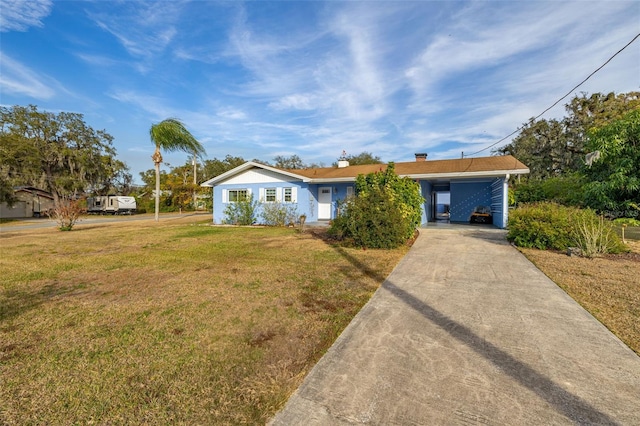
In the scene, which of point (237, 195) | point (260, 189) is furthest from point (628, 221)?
point (237, 195)

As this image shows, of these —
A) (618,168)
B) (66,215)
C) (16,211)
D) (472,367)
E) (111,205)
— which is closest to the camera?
(472,367)

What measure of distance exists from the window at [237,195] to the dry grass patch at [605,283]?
46.6ft

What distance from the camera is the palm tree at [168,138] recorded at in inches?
794

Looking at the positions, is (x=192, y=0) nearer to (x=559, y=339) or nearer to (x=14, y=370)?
(x=14, y=370)

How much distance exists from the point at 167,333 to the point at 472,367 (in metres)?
3.35

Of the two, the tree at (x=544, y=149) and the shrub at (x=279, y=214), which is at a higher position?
the tree at (x=544, y=149)

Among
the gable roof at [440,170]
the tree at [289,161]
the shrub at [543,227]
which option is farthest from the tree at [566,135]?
the tree at [289,161]

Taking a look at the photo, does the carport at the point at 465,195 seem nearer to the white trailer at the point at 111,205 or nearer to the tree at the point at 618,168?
the tree at the point at 618,168

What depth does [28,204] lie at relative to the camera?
30438 mm

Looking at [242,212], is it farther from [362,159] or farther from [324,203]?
[362,159]

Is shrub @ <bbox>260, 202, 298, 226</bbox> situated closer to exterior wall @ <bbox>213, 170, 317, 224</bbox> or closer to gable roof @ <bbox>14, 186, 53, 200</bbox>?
exterior wall @ <bbox>213, 170, 317, 224</bbox>

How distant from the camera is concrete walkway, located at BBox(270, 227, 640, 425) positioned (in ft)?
6.81

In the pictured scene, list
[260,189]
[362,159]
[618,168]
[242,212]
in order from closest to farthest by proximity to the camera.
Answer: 1. [618,168]
2. [242,212]
3. [260,189]
4. [362,159]

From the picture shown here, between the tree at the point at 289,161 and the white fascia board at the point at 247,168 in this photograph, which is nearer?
the white fascia board at the point at 247,168
